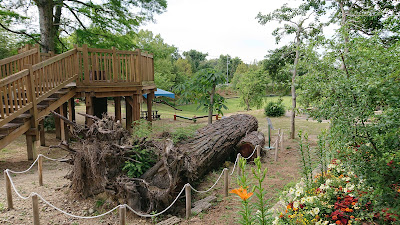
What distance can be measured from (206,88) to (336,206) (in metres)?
8.70

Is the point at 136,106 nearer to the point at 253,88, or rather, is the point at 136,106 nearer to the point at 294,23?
the point at 294,23

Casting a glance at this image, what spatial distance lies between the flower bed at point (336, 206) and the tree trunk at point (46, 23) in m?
11.4

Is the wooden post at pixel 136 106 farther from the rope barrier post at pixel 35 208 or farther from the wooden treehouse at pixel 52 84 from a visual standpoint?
the rope barrier post at pixel 35 208

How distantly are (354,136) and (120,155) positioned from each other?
12.8ft

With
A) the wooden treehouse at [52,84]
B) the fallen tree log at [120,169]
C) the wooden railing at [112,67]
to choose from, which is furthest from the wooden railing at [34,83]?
the fallen tree log at [120,169]

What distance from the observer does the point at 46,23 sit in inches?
428

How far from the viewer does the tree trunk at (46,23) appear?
Result: 35.1ft

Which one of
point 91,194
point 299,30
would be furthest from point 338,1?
point 91,194

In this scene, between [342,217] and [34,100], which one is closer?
[342,217]

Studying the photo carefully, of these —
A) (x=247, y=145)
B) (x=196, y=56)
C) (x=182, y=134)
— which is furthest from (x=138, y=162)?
(x=196, y=56)

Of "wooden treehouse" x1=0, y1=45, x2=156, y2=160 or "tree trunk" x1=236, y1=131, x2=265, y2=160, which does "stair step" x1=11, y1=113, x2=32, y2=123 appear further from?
"tree trunk" x1=236, y1=131, x2=265, y2=160

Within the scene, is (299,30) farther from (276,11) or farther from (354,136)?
(354,136)

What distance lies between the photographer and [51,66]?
720 centimetres

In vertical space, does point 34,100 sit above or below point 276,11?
below
